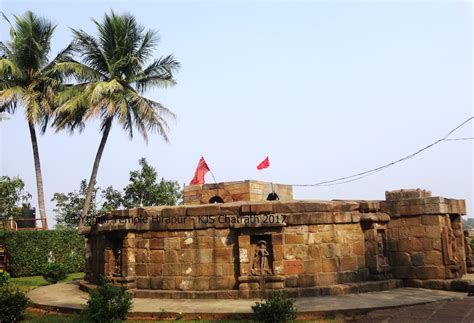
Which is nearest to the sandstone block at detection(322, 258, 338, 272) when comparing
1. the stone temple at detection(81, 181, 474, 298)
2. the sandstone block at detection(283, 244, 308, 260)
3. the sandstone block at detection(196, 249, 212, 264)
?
the stone temple at detection(81, 181, 474, 298)

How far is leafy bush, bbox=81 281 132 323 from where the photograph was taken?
7.29 meters

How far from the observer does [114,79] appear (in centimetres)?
2203

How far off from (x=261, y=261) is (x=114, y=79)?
15347 millimetres

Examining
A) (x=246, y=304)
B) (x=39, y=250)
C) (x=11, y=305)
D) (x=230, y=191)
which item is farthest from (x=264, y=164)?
(x=39, y=250)

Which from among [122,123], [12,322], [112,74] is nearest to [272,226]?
[12,322]

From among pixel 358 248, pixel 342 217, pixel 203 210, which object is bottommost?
pixel 358 248

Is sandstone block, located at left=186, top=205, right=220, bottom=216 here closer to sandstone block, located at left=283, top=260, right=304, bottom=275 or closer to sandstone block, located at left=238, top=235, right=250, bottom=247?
sandstone block, located at left=238, top=235, right=250, bottom=247

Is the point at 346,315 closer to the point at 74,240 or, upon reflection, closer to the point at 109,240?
the point at 109,240

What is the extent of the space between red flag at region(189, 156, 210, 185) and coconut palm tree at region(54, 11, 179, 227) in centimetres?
643

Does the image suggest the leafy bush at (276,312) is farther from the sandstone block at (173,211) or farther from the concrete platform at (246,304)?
the sandstone block at (173,211)

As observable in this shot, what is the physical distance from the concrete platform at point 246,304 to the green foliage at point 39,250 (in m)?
10.2

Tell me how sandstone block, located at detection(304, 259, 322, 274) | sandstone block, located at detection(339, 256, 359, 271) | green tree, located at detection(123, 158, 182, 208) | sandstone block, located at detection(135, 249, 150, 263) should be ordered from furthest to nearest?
green tree, located at detection(123, 158, 182, 208), sandstone block, located at detection(135, 249, 150, 263), sandstone block, located at detection(339, 256, 359, 271), sandstone block, located at detection(304, 259, 322, 274)

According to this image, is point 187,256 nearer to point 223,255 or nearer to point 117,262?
point 223,255

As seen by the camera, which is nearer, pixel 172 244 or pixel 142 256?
pixel 172 244
